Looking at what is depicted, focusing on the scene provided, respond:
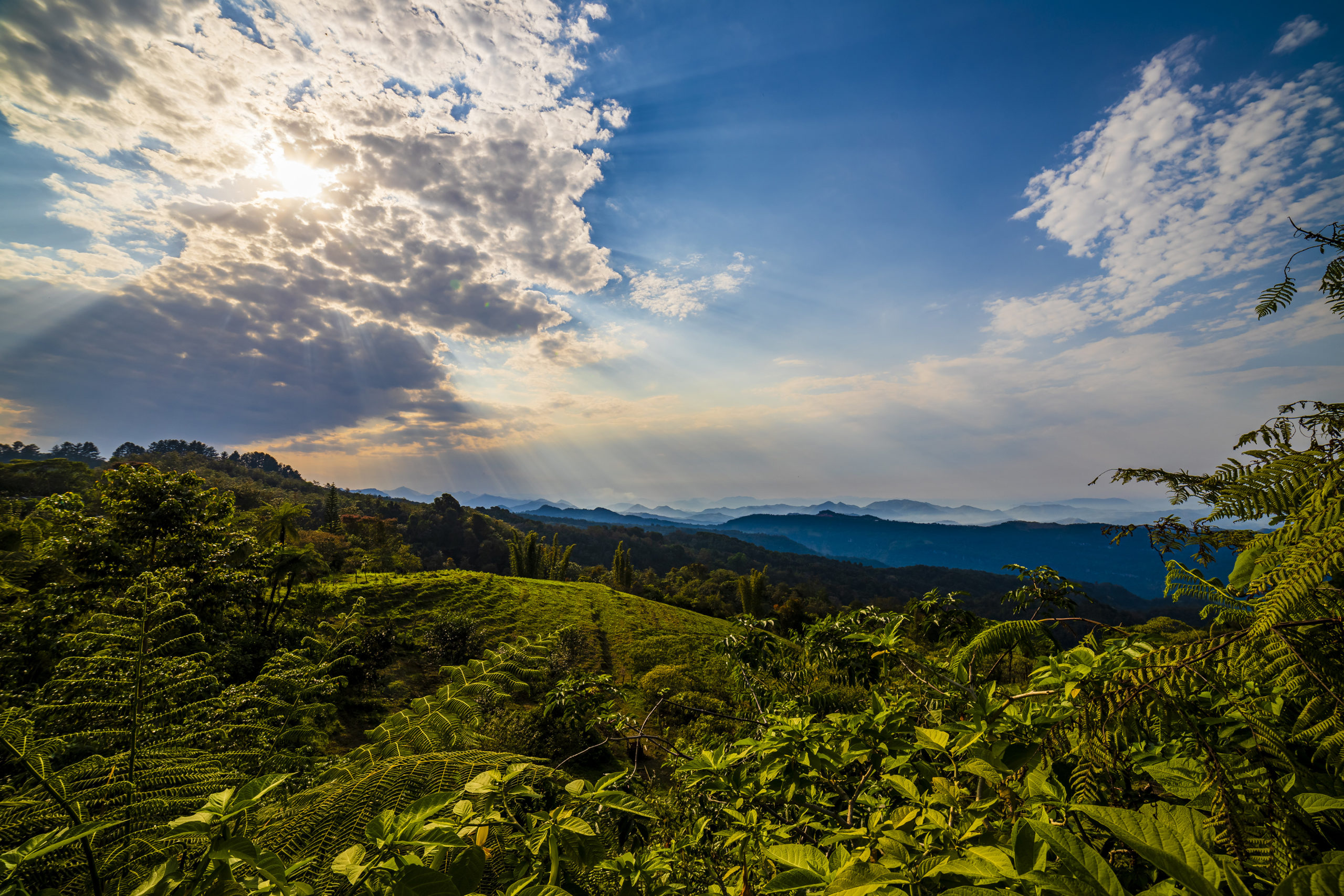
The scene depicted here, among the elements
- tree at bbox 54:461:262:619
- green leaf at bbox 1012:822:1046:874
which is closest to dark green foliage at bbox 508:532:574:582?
tree at bbox 54:461:262:619

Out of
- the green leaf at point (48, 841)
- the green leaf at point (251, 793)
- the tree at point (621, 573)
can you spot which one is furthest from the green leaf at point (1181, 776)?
the tree at point (621, 573)

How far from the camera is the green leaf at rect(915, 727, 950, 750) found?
0.96 m

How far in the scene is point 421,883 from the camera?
748 millimetres

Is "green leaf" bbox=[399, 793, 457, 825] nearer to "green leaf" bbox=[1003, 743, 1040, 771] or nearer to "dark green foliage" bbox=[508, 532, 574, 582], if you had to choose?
"green leaf" bbox=[1003, 743, 1040, 771]

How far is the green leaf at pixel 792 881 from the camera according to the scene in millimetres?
720

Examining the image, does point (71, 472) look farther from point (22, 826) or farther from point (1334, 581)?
point (1334, 581)

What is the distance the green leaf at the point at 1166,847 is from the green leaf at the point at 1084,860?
38 mm

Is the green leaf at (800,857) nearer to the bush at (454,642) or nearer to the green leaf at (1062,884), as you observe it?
the green leaf at (1062,884)

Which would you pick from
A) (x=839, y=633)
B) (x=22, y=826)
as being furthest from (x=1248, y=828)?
(x=22, y=826)

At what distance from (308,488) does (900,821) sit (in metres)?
83.9

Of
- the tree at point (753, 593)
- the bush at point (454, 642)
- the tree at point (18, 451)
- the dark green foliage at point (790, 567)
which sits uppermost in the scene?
the tree at point (18, 451)

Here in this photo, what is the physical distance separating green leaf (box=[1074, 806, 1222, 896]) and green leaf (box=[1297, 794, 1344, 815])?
0.98ft

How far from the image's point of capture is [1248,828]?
0.73 metres

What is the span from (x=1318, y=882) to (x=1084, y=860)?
0.19 m
